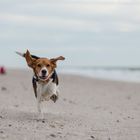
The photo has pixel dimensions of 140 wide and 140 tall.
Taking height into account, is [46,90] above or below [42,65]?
below

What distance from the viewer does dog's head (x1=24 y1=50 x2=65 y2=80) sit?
32.0ft

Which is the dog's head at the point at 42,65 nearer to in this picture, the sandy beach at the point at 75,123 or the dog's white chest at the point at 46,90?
the dog's white chest at the point at 46,90

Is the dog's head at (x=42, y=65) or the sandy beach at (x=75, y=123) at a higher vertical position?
the dog's head at (x=42, y=65)

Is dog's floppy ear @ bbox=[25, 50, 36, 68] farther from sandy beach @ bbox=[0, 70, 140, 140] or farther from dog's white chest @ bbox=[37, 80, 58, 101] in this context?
sandy beach @ bbox=[0, 70, 140, 140]

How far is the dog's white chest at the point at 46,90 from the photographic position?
10156 mm

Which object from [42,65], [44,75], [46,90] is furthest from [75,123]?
[42,65]

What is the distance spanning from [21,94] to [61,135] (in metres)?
8.92

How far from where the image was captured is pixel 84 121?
410 inches

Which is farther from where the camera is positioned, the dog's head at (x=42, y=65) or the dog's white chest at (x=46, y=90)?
the dog's white chest at (x=46, y=90)

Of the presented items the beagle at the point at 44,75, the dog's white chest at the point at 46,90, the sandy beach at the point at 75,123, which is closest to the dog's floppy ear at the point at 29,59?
the beagle at the point at 44,75

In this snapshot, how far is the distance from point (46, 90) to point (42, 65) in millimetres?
621

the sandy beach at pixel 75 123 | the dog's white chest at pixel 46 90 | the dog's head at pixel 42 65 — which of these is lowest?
the sandy beach at pixel 75 123

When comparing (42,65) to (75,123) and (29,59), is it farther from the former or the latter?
(75,123)

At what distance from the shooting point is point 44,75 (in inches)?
384
